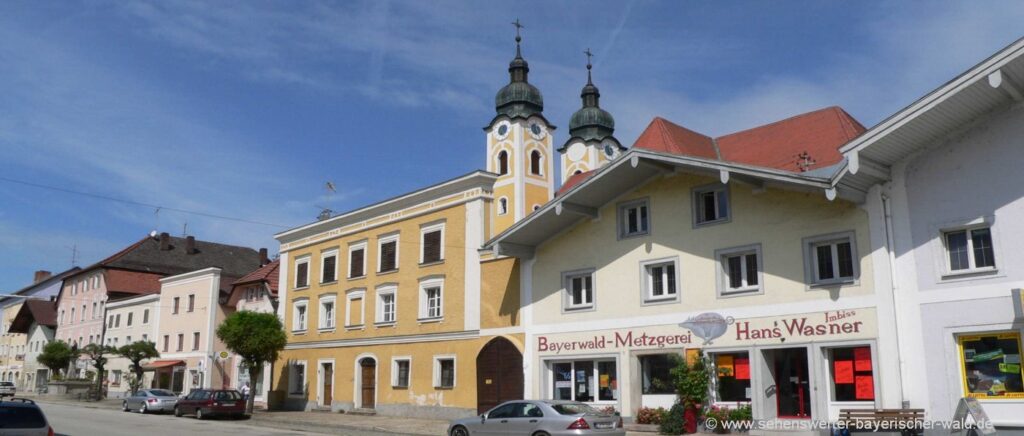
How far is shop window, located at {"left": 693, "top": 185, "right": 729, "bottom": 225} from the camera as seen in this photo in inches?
883

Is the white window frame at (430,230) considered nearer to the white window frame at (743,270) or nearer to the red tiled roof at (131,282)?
the white window frame at (743,270)

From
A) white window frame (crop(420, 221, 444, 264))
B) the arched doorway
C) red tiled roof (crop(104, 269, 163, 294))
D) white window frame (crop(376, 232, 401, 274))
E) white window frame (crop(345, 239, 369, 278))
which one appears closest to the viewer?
the arched doorway

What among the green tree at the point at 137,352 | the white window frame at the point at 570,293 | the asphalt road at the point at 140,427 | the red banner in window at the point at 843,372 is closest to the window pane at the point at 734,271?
the red banner in window at the point at 843,372

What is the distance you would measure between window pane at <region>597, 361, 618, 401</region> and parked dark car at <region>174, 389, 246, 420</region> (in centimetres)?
1599

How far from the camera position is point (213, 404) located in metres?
32.7

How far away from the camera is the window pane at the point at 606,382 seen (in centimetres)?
2439

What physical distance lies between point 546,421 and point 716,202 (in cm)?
827

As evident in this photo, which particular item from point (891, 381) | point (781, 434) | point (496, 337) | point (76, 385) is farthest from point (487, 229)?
point (76, 385)

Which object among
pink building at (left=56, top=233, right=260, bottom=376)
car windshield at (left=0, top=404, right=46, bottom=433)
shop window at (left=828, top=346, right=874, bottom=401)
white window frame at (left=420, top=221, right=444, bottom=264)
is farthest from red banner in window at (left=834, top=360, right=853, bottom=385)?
pink building at (left=56, top=233, right=260, bottom=376)

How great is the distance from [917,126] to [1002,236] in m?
2.85

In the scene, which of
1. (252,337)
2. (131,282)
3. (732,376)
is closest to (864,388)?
(732,376)

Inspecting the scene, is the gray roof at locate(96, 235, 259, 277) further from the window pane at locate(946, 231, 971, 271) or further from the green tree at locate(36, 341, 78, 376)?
the window pane at locate(946, 231, 971, 271)

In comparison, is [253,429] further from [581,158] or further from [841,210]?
[581,158]

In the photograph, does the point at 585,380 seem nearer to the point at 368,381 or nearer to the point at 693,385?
the point at 693,385
